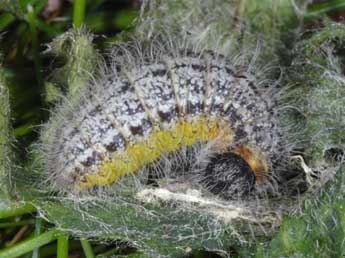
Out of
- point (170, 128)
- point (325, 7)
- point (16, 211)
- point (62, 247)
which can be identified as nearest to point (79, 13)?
point (170, 128)

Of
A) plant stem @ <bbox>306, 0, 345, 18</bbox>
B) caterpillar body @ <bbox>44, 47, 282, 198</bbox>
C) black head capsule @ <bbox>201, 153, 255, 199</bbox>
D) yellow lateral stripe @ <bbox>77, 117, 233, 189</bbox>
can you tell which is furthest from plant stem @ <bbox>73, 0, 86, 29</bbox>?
plant stem @ <bbox>306, 0, 345, 18</bbox>

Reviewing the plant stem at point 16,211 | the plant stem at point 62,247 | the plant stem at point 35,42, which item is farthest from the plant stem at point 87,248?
the plant stem at point 35,42

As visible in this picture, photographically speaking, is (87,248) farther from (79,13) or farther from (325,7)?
(325,7)

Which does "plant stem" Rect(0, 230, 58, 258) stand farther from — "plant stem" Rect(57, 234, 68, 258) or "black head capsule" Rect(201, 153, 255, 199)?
"black head capsule" Rect(201, 153, 255, 199)

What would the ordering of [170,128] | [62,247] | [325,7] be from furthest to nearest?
[325,7], [62,247], [170,128]

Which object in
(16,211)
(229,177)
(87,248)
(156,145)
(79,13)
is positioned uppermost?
(79,13)

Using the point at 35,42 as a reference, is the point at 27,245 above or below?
below

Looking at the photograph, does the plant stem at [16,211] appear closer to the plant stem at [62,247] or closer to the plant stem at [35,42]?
the plant stem at [62,247]

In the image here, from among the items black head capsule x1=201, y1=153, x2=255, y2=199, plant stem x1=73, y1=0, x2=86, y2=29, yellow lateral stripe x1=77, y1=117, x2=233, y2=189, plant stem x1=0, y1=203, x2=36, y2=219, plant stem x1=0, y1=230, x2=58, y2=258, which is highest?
plant stem x1=73, y1=0, x2=86, y2=29
